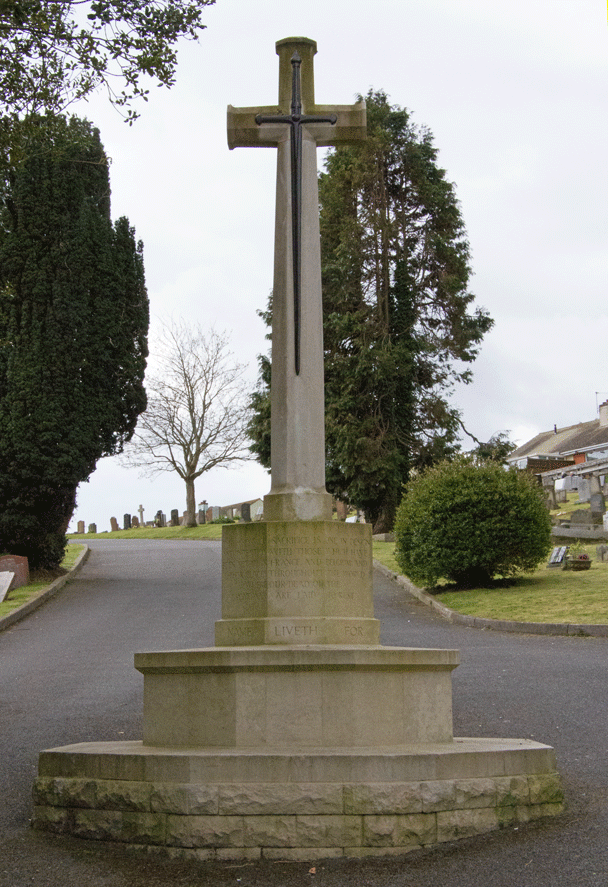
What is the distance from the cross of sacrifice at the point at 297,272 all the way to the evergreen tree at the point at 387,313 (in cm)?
2365

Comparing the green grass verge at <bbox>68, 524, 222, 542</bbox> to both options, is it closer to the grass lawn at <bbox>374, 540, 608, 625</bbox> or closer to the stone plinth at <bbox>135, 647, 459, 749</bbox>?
the grass lawn at <bbox>374, 540, 608, 625</bbox>

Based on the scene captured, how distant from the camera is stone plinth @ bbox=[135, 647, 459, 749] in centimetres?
Result: 597

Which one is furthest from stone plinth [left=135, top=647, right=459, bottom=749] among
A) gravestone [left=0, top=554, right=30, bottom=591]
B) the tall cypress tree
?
the tall cypress tree

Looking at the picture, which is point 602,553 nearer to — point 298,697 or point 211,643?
point 211,643

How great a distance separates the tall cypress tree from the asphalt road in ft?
9.06

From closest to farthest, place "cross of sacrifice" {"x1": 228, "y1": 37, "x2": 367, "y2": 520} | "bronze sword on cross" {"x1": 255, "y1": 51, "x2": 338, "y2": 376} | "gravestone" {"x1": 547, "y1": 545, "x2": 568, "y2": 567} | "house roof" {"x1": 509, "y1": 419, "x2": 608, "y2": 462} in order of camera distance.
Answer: "cross of sacrifice" {"x1": 228, "y1": 37, "x2": 367, "y2": 520} → "bronze sword on cross" {"x1": 255, "y1": 51, "x2": 338, "y2": 376} → "gravestone" {"x1": 547, "y1": 545, "x2": 568, "y2": 567} → "house roof" {"x1": 509, "y1": 419, "x2": 608, "y2": 462}

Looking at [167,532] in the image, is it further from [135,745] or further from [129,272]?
[135,745]

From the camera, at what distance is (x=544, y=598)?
17.2 metres

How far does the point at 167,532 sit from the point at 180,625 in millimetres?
30082

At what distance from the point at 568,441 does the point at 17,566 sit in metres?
54.0

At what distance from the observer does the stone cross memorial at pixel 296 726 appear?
5449mm

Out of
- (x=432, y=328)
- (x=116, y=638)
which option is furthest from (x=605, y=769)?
(x=432, y=328)

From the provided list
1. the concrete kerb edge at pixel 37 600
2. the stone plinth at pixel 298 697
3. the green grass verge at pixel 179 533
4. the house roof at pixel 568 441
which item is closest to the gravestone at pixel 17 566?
the concrete kerb edge at pixel 37 600

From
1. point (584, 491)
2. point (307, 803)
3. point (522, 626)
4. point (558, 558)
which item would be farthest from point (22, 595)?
point (584, 491)
